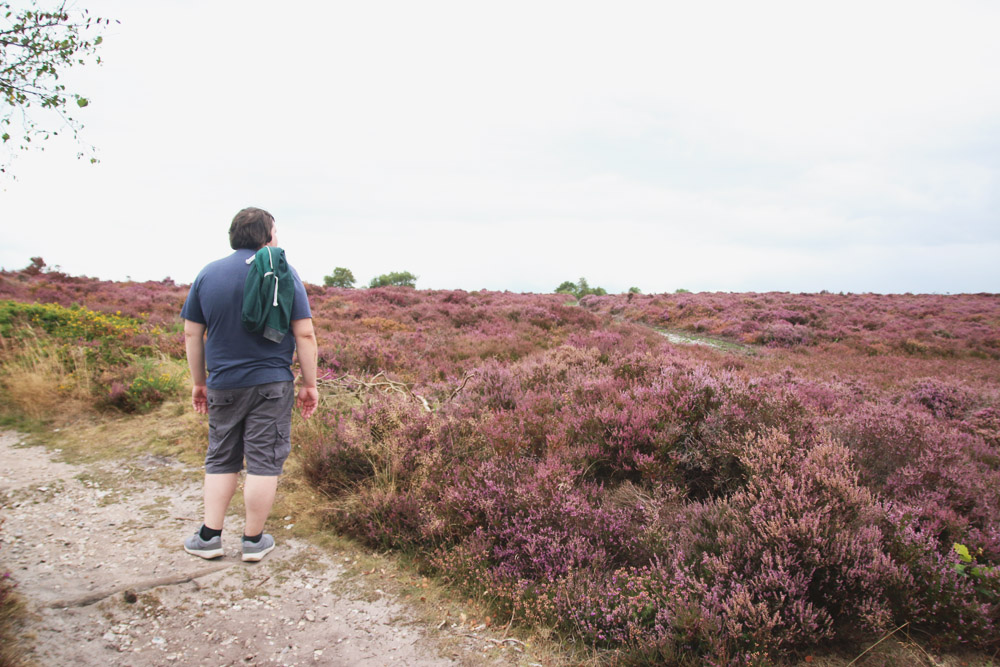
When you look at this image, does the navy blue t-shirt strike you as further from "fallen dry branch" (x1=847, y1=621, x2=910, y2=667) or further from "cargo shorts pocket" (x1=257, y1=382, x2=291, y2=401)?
"fallen dry branch" (x1=847, y1=621, x2=910, y2=667)

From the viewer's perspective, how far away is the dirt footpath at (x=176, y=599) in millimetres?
2482

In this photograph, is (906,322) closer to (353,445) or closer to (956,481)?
(956,481)

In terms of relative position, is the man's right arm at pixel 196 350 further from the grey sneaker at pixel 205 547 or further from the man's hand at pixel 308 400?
the grey sneaker at pixel 205 547

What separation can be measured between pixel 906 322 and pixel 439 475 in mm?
22347

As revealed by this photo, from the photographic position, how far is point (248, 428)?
3277mm

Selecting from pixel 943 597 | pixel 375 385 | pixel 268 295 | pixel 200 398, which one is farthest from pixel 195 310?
pixel 943 597

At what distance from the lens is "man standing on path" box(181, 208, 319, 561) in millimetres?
3197

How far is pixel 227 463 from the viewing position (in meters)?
3.34

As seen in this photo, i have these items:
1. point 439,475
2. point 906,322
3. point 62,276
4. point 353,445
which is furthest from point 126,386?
point 906,322

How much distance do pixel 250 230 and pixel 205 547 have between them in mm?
2377

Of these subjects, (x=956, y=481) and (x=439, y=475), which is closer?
(x=956, y=481)

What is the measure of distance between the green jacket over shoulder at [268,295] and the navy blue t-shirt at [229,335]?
87 mm

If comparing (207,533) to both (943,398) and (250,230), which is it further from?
(943,398)

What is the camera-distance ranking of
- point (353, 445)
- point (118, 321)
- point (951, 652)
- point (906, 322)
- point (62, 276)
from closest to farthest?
point (951, 652) → point (353, 445) → point (118, 321) → point (906, 322) → point (62, 276)
